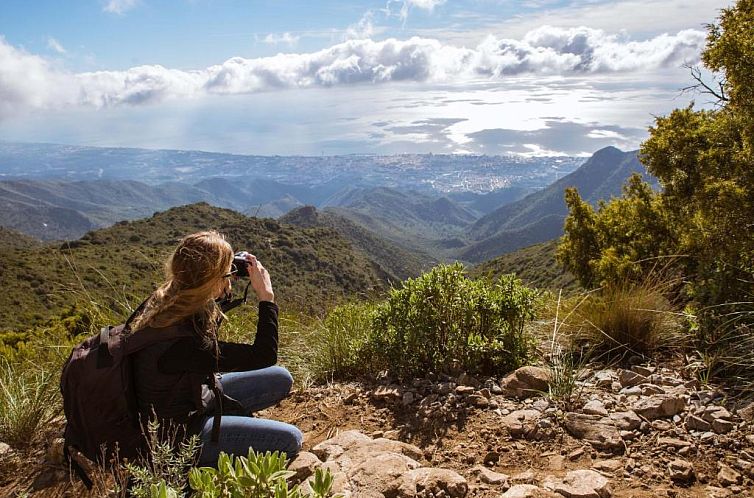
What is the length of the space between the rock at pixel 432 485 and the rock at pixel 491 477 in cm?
21

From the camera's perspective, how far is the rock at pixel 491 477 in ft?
9.65

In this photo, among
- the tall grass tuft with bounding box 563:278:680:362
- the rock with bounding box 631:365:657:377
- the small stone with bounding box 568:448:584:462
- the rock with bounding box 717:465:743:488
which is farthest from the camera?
the tall grass tuft with bounding box 563:278:680:362

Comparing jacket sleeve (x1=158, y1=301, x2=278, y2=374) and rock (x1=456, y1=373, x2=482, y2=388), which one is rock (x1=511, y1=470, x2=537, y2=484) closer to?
rock (x1=456, y1=373, x2=482, y2=388)

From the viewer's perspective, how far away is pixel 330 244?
264ft

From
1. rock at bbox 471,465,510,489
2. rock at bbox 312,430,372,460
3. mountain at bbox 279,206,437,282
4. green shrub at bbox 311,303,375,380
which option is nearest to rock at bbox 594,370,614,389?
rock at bbox 471,465,510,489

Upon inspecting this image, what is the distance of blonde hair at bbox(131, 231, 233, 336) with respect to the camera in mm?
2922

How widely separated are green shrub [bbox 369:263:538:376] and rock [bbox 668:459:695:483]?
62.2 inches

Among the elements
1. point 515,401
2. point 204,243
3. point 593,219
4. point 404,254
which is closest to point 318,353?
point 515,401

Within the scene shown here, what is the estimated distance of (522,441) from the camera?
138 inches

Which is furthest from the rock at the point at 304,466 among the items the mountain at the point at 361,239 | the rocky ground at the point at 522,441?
the mountain at the point at 361,239

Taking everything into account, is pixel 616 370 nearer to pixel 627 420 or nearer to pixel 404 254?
pixel 627 420

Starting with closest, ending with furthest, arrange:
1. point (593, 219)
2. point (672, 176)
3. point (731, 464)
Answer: point (731, 464)
point (672, 176)
point (593, 219)

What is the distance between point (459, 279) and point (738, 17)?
5124 mm

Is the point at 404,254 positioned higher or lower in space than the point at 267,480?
lower
